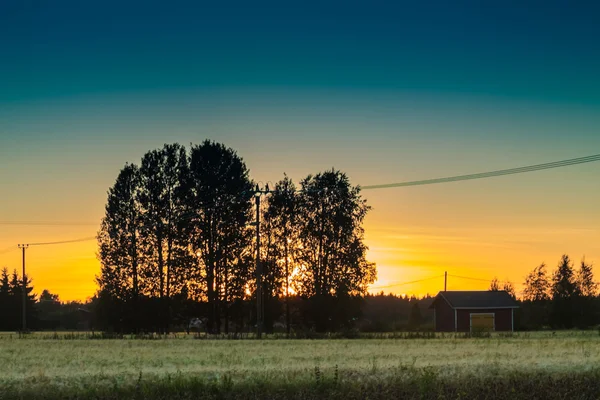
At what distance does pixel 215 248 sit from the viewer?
64438 mm

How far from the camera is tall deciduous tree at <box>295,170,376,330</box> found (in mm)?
68188

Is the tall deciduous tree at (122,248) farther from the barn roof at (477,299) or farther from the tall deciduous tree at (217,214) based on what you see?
the barn roof at (477,299)

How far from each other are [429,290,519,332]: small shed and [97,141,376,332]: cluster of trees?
27964 mm

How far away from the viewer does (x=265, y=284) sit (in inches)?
2721

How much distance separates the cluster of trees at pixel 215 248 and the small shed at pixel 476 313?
27964mm

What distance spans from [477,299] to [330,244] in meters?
33.4

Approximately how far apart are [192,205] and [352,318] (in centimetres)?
1694

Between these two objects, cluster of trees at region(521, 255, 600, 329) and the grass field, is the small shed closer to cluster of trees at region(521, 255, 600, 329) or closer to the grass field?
cluster of trees at region(521, 255, 600, 329)

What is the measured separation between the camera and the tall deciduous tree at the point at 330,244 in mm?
68188

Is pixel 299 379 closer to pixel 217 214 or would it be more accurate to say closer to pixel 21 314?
pixel 217 214

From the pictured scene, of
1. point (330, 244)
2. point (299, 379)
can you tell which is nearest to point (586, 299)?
point (330, 244)

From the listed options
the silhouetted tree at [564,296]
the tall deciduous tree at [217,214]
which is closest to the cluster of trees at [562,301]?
the silhouetted tree at [564,296]

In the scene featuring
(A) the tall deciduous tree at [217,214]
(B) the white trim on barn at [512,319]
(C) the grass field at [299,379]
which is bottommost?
(B) the white trim on barn at [512,319]

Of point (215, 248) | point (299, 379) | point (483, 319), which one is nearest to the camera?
point (299, 379)
